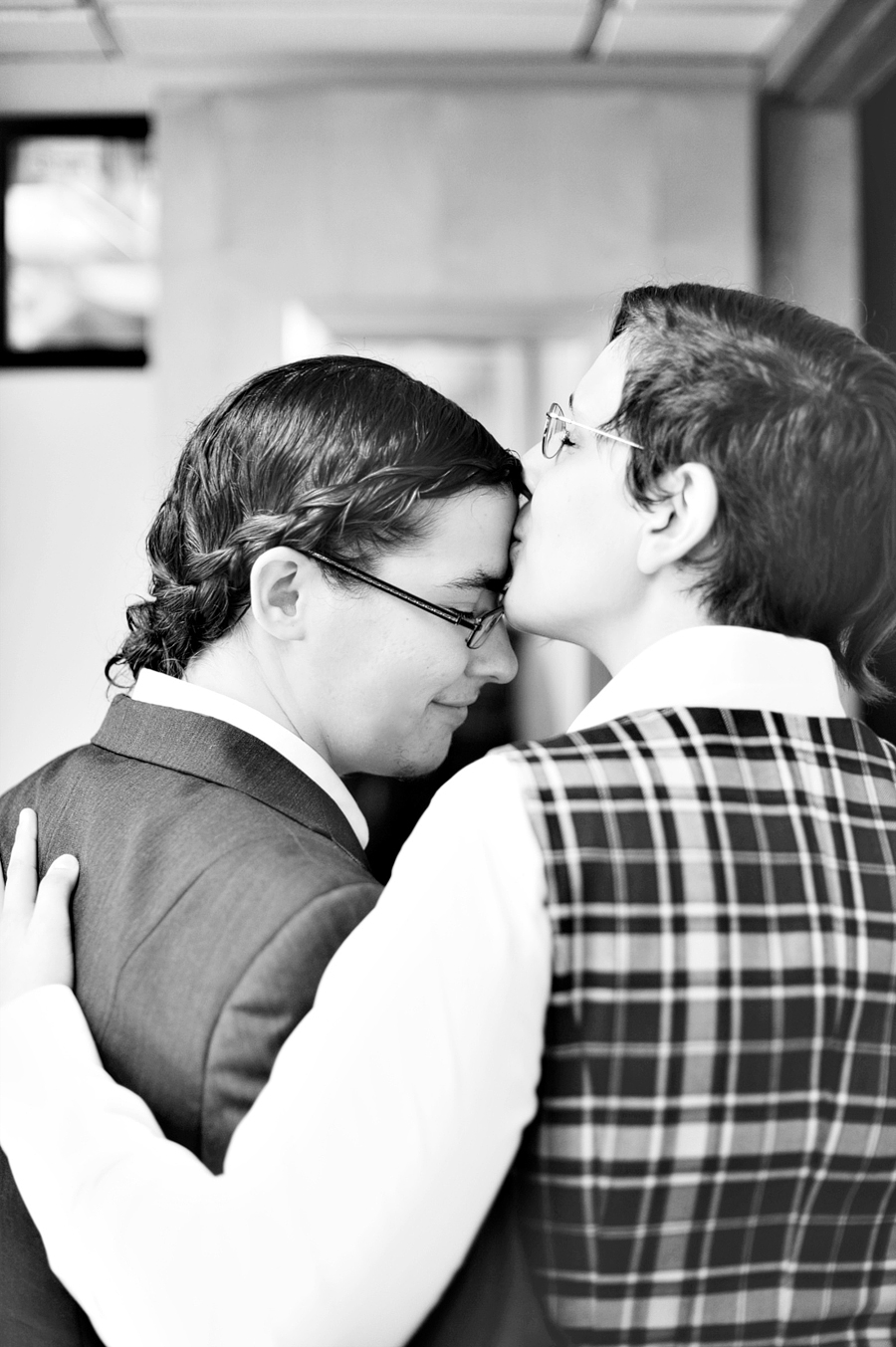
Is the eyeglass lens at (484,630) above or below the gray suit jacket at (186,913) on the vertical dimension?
above

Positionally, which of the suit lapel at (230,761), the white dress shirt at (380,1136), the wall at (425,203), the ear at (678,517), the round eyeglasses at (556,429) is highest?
the wall at (425,203)

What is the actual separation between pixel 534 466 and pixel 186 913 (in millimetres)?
555

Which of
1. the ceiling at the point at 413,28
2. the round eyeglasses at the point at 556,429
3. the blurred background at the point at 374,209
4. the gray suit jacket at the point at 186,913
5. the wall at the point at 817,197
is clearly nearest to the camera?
the gray suit jacket at the point at 186,913

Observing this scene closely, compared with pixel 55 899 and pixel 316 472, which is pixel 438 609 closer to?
pixel 316 472

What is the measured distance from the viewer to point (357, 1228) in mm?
898

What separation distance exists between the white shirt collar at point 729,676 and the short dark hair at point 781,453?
46 mm

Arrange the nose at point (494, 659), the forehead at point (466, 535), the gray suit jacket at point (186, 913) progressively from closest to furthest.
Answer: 1. the gray suit jacket at point (186, 913)
2. the forehead at point (466, 535)
3. the nose at point (494, 659)

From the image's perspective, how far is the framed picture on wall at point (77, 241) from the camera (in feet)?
15.0

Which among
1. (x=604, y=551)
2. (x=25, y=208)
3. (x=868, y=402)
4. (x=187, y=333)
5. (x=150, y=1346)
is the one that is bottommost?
(x=150, y=1346)

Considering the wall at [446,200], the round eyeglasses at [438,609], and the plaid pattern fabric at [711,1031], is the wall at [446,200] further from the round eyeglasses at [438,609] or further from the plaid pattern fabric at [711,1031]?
the plaid pattern fabric at [711,1031]

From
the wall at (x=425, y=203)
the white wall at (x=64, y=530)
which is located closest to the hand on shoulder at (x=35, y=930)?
the wall at (x=425, y=203)

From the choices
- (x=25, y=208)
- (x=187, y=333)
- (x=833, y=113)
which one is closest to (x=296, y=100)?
(x=187, y=333)

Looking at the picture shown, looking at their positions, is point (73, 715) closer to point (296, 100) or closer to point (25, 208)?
point (25, 208)

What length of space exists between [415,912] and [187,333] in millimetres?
3654
